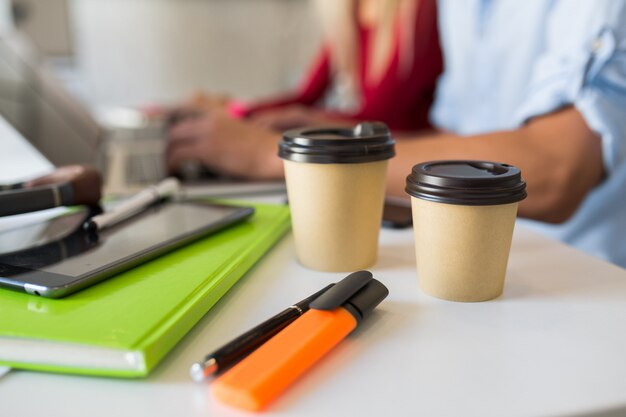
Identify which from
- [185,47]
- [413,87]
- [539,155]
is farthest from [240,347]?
[185,47]

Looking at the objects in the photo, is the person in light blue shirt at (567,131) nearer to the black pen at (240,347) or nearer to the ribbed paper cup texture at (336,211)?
the ribbed paper cup texture at (336,211)

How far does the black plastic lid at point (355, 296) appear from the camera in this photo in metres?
0.29

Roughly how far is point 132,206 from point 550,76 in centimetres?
50

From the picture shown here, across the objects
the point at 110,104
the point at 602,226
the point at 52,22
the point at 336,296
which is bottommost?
the point at 602,226

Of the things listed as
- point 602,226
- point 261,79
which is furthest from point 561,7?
point 261,79

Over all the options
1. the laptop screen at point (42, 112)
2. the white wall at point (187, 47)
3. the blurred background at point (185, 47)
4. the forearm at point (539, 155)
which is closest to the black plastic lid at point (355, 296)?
the forearm at point (539, 155)

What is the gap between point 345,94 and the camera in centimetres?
183

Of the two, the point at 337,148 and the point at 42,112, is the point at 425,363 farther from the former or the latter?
the point at 42,112

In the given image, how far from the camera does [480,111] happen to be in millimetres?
987

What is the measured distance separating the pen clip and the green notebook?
74 mm

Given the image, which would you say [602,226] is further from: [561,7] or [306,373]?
[306,373]

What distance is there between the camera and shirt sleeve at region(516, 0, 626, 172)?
57 cm

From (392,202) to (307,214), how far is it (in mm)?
220

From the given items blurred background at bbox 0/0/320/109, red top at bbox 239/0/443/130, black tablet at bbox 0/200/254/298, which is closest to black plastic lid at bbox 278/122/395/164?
black tablet at bbox 0/200/254/298
